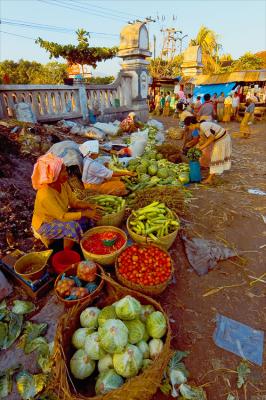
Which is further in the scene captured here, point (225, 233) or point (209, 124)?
point (209, 124)

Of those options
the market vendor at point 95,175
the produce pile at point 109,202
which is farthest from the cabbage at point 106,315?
the market vendor at point 95,175

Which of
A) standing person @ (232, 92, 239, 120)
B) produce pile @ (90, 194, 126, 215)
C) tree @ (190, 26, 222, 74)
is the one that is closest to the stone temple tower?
standing person @ (232, 92, 239, 120)

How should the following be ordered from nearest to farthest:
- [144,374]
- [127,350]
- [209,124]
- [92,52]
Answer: [144,374]
[127,350]
[209,124]
[92,52]

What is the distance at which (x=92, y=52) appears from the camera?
Result: 80.3 feet

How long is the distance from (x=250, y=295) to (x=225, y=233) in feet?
4.57

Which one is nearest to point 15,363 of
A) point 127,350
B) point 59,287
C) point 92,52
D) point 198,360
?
point 59,287

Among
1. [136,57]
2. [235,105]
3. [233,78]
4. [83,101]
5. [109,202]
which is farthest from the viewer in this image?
[233,78]

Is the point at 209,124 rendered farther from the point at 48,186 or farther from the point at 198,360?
the point at 198,360

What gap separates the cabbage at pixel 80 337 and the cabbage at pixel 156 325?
0.57 m

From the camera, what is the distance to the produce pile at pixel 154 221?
12.5ft

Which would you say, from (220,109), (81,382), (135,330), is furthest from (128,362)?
(220,109)

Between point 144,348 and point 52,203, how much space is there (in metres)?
2.11

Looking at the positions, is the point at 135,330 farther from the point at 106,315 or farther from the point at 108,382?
the point at 108,382

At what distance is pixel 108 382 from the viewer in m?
1.96
